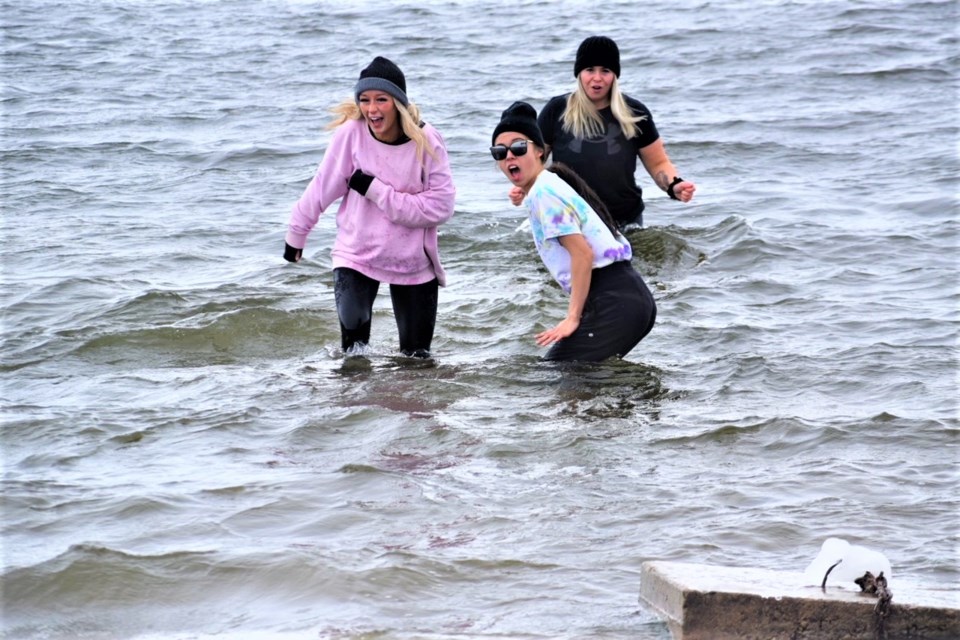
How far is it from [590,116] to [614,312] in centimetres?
266

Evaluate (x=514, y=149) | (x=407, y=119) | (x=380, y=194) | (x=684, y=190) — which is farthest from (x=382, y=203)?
(x=684, y=190)

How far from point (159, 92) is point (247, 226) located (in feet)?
25.3

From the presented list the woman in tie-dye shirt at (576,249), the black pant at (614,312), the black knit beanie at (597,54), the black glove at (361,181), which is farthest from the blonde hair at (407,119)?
the black knit beanie at (597,54)

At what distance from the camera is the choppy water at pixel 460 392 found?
495cm

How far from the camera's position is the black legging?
726cm

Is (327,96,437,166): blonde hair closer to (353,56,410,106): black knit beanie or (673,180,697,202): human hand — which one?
(353,56,410,106): black knit beanie

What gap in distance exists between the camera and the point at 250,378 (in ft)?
25.4

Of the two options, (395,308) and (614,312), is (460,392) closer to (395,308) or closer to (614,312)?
(395,308)

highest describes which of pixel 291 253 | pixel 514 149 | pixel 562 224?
pixel 514 149

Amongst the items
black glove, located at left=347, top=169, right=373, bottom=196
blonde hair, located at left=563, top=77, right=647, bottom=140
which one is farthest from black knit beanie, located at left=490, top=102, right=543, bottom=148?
blonde hair, located at left=563, top=77, right=647, bottom=140

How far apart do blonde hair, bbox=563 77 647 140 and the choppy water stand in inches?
46.9

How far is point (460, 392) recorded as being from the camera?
7.34 meters

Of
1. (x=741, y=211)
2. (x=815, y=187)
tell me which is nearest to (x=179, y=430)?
(x=741, y=211)

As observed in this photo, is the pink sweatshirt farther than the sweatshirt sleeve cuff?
No
